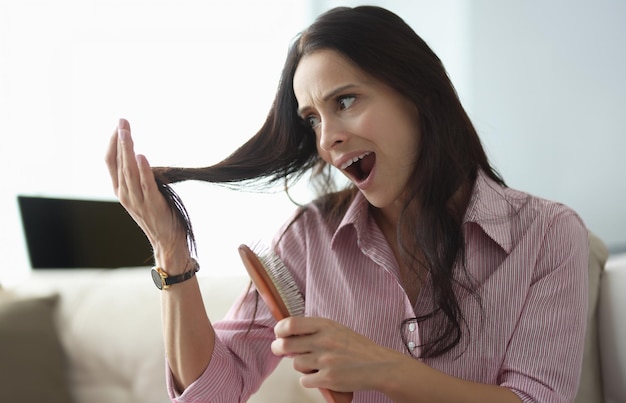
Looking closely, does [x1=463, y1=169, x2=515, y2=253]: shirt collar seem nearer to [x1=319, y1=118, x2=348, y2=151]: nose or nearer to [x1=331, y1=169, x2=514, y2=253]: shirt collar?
[x1=331, y1=169, x2=514, y2=253]: shirt collar

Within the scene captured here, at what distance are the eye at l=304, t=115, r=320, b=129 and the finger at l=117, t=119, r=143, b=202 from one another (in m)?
0.36

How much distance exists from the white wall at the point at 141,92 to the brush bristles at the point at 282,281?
139 cm

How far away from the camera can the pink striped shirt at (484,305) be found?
1.08 m

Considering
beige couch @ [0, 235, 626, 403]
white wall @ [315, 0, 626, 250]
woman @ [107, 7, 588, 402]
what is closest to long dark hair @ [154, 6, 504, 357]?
woman @ [107, 7, 588, 402]

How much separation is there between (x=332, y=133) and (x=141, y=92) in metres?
1.57

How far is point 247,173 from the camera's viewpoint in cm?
124

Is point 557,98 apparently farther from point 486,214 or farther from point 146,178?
point 146,178

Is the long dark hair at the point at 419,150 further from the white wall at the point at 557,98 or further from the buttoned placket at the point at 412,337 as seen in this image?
the white wall at the point at 557,98

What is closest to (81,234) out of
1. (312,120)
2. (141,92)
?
(141,92)

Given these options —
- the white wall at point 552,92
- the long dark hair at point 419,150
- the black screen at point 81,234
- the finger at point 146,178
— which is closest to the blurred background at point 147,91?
the white wall at point 552,92

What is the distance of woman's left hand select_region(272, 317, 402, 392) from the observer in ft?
2.94

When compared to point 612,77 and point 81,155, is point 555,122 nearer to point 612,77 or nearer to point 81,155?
point 612,77

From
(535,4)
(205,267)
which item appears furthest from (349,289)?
(205,267)

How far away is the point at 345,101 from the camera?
1144mm
